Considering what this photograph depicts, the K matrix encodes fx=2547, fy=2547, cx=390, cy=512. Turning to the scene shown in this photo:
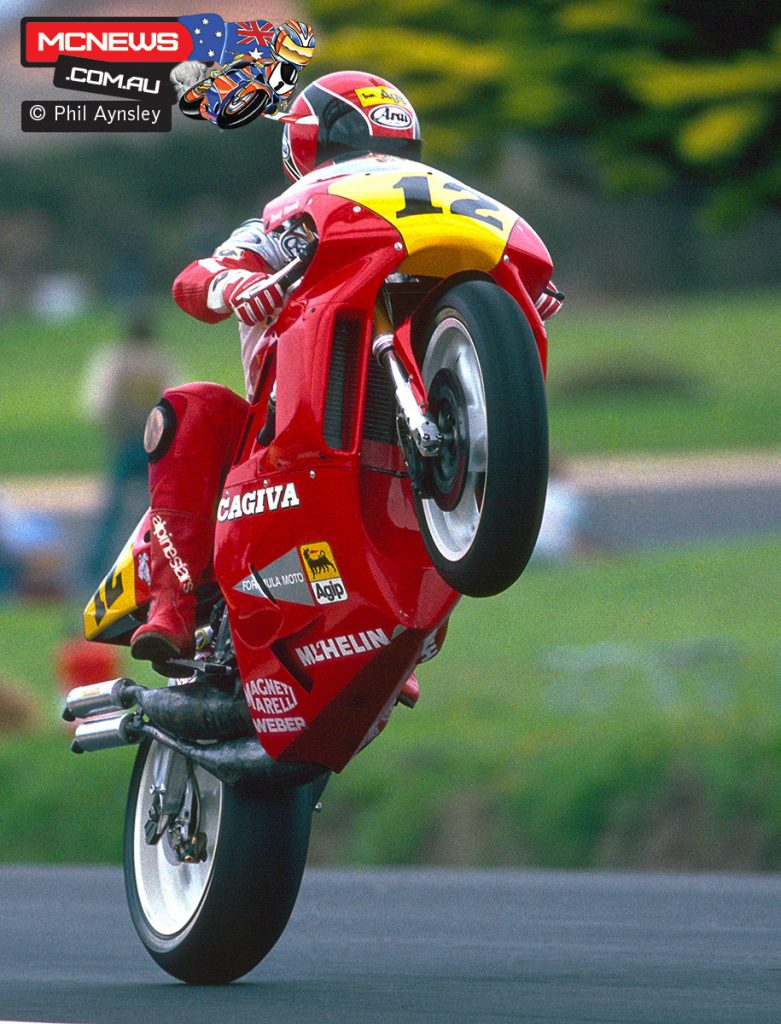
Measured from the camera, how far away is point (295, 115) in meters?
6.42

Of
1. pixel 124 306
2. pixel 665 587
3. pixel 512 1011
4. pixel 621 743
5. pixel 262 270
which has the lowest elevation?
pixel 124 306

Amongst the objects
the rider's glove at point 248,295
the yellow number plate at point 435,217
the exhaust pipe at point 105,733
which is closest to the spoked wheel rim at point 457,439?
the yellow number plate at point 435,217

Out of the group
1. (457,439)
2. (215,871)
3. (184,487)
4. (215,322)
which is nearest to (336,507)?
(457,439)

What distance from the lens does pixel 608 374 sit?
4466 centimetres

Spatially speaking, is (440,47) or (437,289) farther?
(440,47)

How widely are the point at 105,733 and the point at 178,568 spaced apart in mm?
553

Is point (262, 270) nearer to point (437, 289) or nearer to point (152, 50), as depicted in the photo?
point (437, 289)

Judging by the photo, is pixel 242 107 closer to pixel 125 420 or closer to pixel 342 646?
pixel 342 646

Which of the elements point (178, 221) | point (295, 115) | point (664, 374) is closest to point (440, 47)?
point (295, 115)

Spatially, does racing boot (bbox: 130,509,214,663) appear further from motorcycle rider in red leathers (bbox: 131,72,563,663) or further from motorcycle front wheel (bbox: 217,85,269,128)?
motorcycle front wheel (bbox: 217,85,269,128)

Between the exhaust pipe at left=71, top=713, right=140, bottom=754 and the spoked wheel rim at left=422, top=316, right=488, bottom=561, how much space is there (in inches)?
57.7

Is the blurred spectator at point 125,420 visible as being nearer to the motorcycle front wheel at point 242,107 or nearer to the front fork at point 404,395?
the motorcycle front wheel at point 242,107

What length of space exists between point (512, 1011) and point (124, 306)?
5588 centimetres

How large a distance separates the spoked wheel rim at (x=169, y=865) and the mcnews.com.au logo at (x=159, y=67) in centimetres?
178
